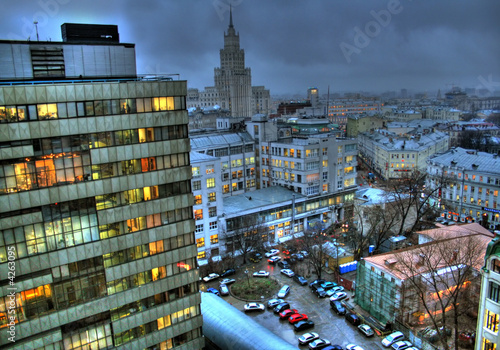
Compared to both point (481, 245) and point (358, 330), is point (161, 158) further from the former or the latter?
point (481, 245)

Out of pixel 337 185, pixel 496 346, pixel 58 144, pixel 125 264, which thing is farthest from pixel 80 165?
pixel 337 185

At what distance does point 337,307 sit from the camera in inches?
1887

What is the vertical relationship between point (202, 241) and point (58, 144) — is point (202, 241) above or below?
below

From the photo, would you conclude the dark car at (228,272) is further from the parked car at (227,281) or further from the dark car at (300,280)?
the dark car at (300,280)

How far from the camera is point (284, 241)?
72125 mm

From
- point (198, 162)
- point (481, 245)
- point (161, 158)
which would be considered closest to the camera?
point (161, 158)

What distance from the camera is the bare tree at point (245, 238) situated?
213 ft

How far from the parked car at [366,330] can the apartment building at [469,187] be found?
44140 millimetres

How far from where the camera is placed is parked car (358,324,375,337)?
→ 43091 millimetres

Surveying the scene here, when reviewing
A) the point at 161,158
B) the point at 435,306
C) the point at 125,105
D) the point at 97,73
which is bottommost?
the point at 435,306

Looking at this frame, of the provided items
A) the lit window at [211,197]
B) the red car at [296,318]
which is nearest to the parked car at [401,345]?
the red car at [296,318]

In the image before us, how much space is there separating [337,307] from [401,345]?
30.1 ft

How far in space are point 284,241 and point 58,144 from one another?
52831 mm

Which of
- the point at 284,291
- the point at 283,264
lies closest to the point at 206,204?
the point at 283,264
